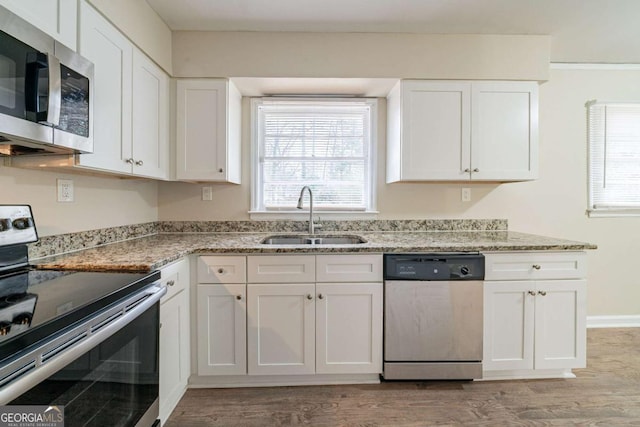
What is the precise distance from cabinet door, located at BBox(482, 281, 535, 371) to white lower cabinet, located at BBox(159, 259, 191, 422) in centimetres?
184

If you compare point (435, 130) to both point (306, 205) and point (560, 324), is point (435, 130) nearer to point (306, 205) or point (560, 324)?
point (306, 205)

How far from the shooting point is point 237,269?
6.24 ft

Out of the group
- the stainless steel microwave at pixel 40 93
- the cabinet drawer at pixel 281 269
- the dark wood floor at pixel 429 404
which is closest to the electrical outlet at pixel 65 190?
the stainless steel microwave at pixel 40 93

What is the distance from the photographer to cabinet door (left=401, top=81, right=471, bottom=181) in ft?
7.47

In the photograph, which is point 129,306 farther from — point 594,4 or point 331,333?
point 594,4

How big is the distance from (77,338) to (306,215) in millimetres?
1860

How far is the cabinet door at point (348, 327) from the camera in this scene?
193 cm

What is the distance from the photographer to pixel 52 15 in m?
1.24

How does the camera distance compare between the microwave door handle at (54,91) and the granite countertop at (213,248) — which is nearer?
the microwave door handle at (54,91)

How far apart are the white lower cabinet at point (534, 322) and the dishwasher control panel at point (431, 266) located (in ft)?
0.49

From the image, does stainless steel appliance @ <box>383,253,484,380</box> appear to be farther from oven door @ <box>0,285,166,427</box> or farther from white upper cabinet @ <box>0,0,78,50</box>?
white upper cabinet @ <box>0,0,78,50</box>

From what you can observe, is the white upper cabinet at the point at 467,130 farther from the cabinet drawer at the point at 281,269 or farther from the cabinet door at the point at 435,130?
the cabinet drawer at the point at 281,269

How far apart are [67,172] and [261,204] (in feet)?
4.34

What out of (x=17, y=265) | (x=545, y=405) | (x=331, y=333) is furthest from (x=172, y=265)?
(x=545, y=405)
